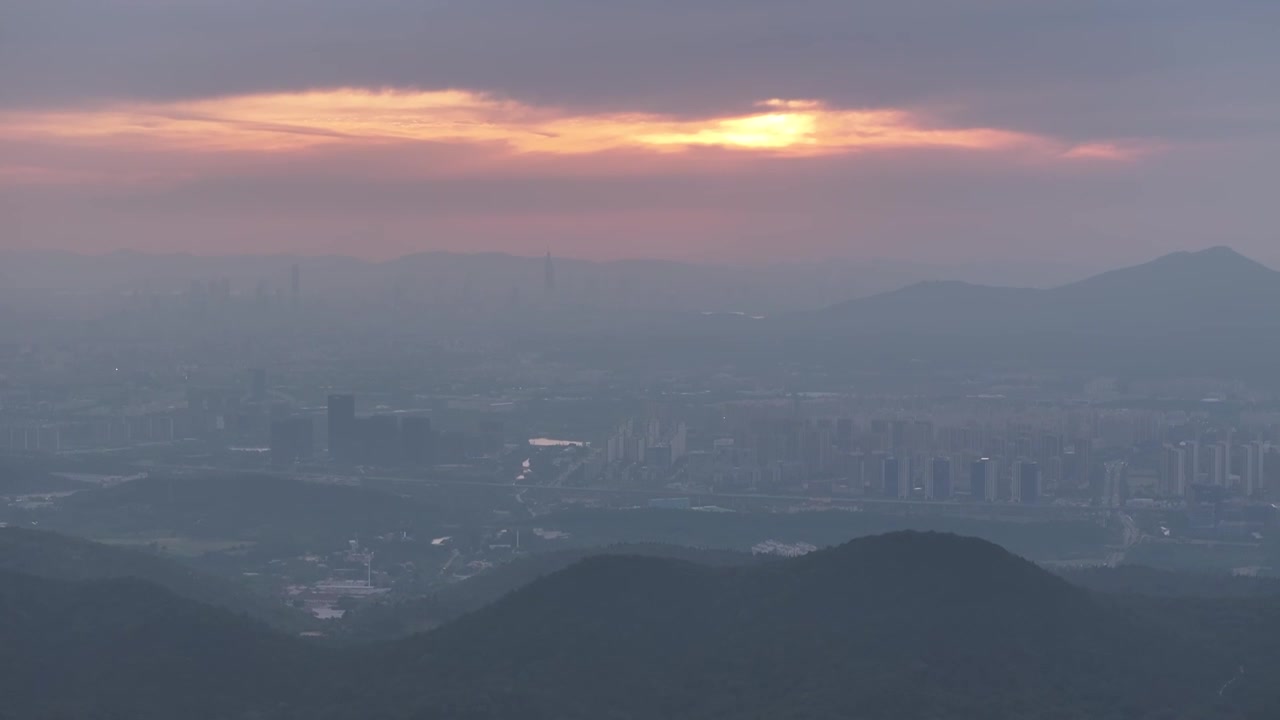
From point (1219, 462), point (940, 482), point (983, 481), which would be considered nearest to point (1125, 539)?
point (983, 481)

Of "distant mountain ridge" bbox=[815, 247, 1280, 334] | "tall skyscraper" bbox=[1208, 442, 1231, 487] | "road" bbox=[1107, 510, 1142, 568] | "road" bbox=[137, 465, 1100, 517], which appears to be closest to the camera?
"road" bbox=[1107, 510, 1142, 568]

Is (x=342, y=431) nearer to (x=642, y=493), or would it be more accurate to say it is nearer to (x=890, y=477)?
(x=642, y=493)

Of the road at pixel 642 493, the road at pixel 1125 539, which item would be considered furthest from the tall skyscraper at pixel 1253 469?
the road at pixel 642 493

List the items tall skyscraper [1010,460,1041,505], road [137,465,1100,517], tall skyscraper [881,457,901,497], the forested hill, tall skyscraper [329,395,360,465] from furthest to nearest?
tall skyscraper [329,395,360,465] → tall skyscraper [881,457,901,497] → tall skyscraper [1010,460,1041,505] → road [137,465,1100,517] → the forested hill

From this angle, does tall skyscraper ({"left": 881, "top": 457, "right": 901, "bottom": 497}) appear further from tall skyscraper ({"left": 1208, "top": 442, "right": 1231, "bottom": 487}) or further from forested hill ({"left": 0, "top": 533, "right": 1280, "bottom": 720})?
forested hill ({"left": 0, "top": 533, "right": 1280, "bottom": 720})

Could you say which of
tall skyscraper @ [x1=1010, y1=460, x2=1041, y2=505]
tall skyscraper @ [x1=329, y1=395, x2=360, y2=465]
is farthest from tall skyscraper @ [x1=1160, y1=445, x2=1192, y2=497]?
tall skyscraper @ [x1=329, y1=395, x2=360, y2=465]

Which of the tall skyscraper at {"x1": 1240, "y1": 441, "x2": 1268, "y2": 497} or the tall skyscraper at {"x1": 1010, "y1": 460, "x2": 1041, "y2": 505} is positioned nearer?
the tall skyscraper at {"x1": 1010, "y1": 460, "x2": 1041, "y2": 505}

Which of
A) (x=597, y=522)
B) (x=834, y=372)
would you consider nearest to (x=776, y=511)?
(x=597, y=522)

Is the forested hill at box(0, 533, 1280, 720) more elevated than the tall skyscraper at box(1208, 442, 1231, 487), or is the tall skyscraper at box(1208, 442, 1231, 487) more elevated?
the tall skyscraper at box(1208, 442, 1231, 487)

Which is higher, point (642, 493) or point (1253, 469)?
point (1253, 469)

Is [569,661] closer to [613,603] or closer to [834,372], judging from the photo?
[613,603]
